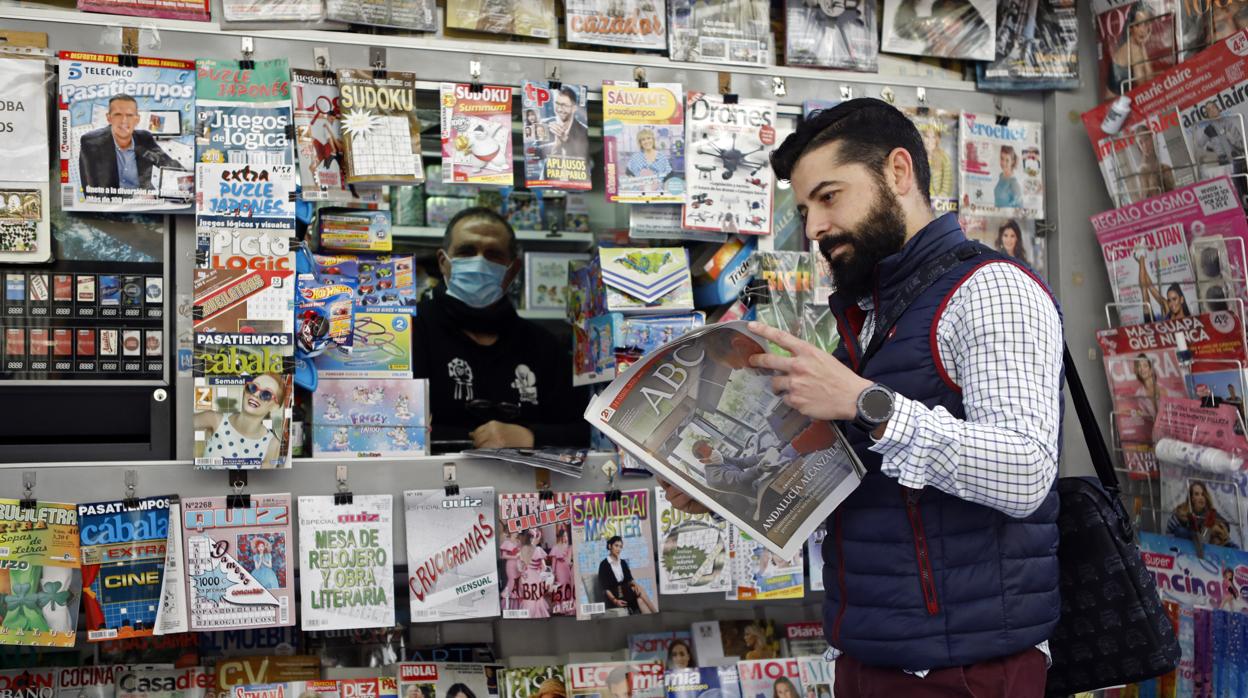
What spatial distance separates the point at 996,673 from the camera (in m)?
2.18

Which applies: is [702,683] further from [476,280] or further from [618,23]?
[618,23]

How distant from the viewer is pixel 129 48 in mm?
3369

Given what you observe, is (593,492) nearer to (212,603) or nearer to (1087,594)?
(212,603)

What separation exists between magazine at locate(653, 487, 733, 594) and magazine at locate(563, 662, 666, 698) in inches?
10.5

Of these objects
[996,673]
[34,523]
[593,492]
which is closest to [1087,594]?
[996,673]

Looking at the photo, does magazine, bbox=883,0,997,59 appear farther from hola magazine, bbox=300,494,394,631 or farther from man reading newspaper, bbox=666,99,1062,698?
hola magazine, bbox=300,494,394,631

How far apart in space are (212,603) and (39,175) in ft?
4.21

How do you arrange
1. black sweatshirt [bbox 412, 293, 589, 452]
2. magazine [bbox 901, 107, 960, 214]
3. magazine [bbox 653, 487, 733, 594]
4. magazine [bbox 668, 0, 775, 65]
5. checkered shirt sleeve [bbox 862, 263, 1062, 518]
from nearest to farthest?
checkered shirt sleeve [bbox 862, 263, 1062, 518] → magazine [bbox 653, 487, 733, 594] → magazine [bbox 668, 0, 775, 65] → magazine [bbox 901, 107, 960, 214] → black sweatshirt [bbox 412, 293, 589, 452]

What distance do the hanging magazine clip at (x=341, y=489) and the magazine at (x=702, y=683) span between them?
3.74 ft

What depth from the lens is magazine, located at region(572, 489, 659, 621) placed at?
3.67 m

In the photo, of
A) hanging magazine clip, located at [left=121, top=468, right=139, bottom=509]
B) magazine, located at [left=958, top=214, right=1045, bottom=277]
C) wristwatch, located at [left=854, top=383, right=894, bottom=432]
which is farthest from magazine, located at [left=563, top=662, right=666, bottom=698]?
wristwatch, located at [left=854, top=383, right=894, bottom=432]

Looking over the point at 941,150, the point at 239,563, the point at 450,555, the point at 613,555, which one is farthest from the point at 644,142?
the point at 239,563

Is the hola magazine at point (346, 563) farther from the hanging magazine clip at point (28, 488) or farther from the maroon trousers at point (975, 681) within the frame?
the maroon trousers at point (975, 681)

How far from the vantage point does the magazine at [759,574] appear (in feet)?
12.5
